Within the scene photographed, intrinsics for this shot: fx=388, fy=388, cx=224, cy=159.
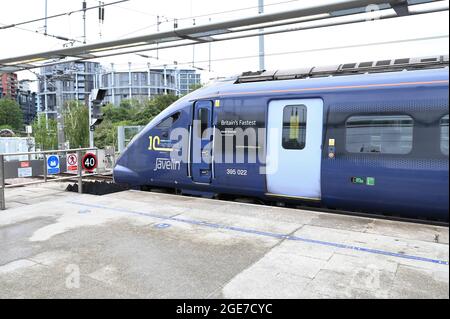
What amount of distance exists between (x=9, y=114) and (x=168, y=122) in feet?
356

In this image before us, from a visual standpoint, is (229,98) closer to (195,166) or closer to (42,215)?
(195,166)

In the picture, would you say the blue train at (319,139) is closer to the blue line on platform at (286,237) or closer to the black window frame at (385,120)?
the black window frame at (385,120)

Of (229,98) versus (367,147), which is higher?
(229,98)

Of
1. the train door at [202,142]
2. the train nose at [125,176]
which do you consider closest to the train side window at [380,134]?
the train door at [202,142]

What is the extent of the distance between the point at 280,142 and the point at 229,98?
5.28 feet

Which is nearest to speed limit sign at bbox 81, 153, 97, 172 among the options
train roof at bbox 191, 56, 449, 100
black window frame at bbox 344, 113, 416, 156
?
train roof at bbox 191, 56, 449, 100

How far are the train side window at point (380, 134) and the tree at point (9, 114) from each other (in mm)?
109743

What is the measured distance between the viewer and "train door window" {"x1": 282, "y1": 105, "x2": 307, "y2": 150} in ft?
24.2

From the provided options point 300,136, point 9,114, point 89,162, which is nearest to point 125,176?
point 89,162

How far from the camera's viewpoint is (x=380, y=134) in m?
6.48

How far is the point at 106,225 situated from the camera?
6.39 m

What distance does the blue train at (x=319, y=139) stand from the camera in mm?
6141

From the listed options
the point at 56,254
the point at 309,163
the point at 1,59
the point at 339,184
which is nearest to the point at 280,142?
the point at 309,163

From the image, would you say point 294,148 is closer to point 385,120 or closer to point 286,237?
point 385,120
